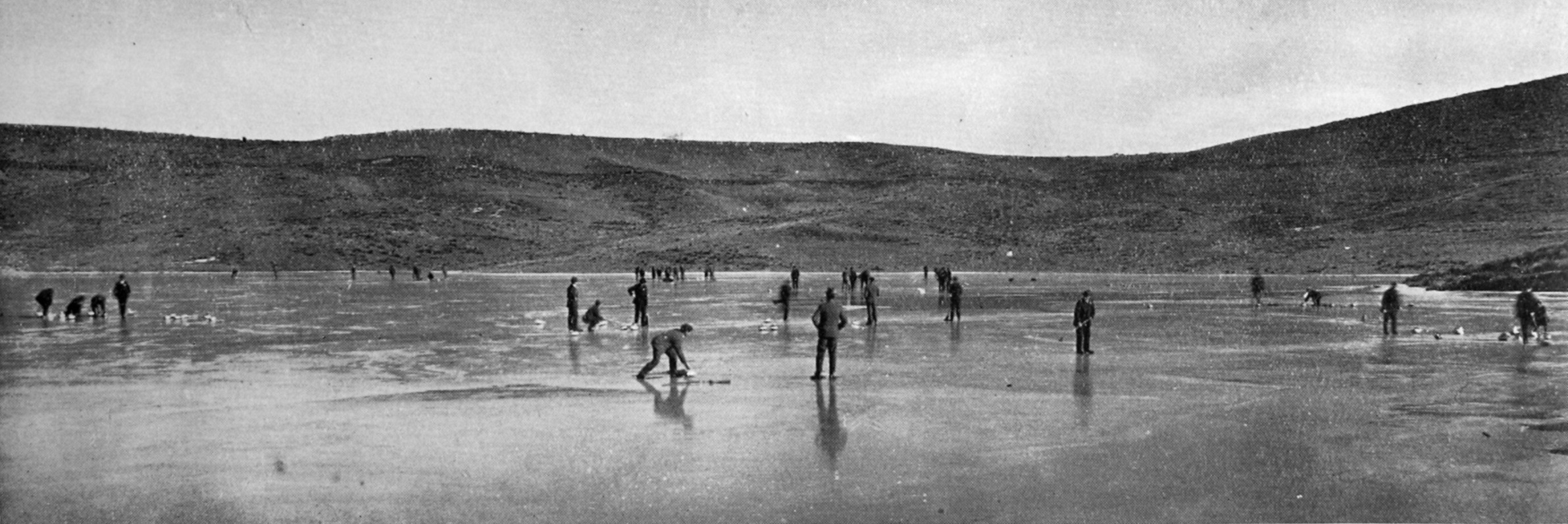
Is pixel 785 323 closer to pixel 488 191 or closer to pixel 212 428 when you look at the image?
pixel 212 428

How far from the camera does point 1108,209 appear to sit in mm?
124812

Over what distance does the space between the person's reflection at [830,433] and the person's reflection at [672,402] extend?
1.44m

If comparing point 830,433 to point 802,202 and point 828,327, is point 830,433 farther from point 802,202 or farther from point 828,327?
point 802,202

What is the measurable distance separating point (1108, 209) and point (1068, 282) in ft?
195

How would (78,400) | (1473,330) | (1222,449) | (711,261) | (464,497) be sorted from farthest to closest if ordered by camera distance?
(711,261) < (1473,330) < (78,400) < (1222,449) < (464,497)

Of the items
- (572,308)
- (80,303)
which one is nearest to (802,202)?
(80,303)

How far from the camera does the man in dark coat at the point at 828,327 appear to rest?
16.4m

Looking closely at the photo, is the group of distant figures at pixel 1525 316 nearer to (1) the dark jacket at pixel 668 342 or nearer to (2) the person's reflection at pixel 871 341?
(2) the person's reflection at pixel 871 341

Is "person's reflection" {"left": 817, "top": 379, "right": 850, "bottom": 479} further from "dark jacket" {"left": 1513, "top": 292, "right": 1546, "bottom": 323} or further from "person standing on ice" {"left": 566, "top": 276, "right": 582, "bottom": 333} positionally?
"dark jacket" {"left": 1513, "top": 292, "right": 1546, "bottom": 323}

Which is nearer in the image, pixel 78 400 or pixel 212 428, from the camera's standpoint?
pixel 212 428

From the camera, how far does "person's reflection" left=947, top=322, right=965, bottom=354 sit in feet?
72.9

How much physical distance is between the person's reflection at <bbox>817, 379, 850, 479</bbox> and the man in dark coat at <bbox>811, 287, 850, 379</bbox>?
47.0 inches

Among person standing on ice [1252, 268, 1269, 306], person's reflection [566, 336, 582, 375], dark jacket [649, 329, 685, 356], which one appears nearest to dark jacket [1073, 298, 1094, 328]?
dark jacket [649, 329, 685, 356]

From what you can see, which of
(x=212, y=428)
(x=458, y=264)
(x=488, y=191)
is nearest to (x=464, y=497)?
(x=212, y=428)
